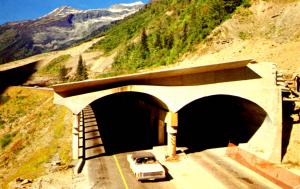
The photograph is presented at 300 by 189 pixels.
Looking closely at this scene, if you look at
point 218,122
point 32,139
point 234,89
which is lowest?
point 32,139

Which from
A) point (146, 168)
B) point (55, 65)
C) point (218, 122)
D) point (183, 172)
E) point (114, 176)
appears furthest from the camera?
point (55, 65)

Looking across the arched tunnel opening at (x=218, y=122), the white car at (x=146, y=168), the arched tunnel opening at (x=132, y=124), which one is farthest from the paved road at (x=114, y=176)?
the arched tunnel opening at (x=218, y=122)

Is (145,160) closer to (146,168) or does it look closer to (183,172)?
(146,168)

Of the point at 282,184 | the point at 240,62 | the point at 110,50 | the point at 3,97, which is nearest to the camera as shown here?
the point at 282,184

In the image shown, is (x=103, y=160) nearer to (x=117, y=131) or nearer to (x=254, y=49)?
(x=117, y=131)

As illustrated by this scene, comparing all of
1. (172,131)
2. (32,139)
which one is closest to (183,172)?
(172,131)

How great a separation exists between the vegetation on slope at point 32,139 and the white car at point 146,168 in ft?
22.8

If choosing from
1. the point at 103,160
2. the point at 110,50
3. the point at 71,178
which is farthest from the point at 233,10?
the point at 110,50

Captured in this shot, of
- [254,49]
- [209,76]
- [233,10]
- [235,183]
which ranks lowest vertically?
[235,183]

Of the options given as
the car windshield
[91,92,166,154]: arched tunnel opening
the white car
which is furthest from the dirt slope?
the white car

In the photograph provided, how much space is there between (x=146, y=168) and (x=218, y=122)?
2020 centimetres

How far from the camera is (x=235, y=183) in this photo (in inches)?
1076

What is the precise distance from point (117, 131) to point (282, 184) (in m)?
25.8

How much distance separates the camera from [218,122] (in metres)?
45.6
